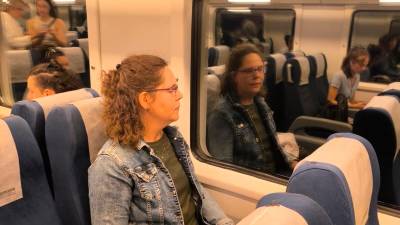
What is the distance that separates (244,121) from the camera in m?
2.00

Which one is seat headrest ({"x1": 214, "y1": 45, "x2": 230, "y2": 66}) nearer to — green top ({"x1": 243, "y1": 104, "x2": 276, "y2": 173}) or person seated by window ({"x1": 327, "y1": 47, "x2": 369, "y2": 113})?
green top ({"x1": 243, "y1": 104, "x2": 276, "y2": 173})

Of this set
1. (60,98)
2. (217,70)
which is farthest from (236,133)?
(60,98)

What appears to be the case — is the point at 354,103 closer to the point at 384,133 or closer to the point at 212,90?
the point at 384,133

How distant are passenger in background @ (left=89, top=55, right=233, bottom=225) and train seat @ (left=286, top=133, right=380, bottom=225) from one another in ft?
1.76

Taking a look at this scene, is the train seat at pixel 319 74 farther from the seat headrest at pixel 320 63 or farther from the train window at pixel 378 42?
the train window at pixel 378 42

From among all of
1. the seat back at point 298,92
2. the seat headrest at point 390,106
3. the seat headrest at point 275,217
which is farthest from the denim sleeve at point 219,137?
the seat headrest at point 275,217

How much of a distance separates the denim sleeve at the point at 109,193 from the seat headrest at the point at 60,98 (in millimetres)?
454

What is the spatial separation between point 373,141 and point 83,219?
1336 millimetres

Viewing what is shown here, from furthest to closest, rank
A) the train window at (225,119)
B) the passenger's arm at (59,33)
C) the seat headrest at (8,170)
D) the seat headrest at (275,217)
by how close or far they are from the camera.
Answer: the passenger's arm at (59,33) → the train window at (225,119) → the seat headrest at (8,170) → the seat headrest at (275,217)

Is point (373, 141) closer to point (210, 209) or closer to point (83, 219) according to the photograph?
point (210, 209)

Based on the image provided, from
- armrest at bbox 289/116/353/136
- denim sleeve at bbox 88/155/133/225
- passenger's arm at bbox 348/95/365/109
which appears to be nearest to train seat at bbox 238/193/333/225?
denim sleeve at bbox 88/155/133/225

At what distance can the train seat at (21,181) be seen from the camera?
48.4 inches

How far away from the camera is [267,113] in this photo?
81.4 inches

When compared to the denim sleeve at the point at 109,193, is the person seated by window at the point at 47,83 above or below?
above
